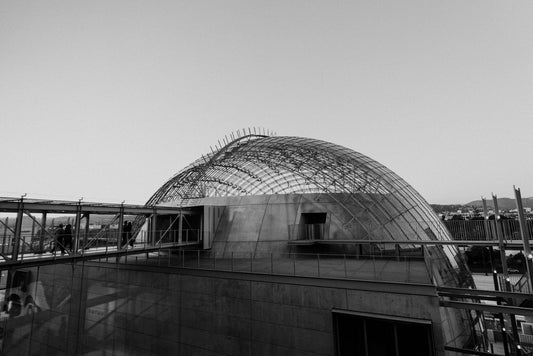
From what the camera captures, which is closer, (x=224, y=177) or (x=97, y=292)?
(x=97, y=292)

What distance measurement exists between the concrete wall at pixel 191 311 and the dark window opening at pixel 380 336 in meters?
0.40

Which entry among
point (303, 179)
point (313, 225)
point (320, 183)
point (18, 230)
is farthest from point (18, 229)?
point (320, 183)

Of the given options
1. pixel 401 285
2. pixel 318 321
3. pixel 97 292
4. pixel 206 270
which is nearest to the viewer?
pixel 401 285

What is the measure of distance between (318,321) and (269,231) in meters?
9.49

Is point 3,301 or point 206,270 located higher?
point 206,270

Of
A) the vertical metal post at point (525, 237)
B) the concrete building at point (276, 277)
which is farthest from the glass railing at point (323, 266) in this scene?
the vertical metal post at point (525, 237)

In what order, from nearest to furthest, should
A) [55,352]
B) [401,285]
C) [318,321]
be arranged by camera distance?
[401,285] → [318,321] → [55,352]

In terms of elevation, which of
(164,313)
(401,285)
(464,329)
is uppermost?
(401,285)

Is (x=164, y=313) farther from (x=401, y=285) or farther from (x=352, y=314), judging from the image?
(x=401, y=285)

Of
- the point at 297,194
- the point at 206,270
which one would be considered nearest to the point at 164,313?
the point at 206,270

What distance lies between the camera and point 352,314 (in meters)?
14.0

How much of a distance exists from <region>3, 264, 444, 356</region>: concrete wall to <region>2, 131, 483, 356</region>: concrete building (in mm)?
68

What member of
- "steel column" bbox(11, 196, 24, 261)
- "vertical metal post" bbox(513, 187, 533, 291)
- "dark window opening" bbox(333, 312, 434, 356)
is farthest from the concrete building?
"steel column" bbox(11, 196, 24, 261)

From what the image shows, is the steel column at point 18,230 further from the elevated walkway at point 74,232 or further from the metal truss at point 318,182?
the metal truss at point 318,182
